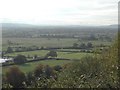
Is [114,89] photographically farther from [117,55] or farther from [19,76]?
[19,76]

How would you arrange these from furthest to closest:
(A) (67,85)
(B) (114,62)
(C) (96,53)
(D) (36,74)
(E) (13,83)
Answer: (D) (36,74)
(C) (96,53)
(E) (13,83)
(B) (114,62)
(A) (67,85)

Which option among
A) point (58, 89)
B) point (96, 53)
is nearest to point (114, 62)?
point (58, 89)

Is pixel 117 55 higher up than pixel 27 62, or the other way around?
pixel 117 55

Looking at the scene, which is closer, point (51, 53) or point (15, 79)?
point (15, 79)

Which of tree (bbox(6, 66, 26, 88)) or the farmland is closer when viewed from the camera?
tree (bbox(6, 66, 26, 88))

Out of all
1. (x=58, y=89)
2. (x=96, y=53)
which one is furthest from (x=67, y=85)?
(x=96, y=53)

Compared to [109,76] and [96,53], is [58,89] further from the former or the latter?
[96,53]

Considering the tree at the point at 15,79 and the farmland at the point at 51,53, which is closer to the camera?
the tree at the point at 15,79

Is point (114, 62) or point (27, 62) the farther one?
point (27, 62)

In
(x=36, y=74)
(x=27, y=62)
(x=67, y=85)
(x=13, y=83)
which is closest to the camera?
(x=67, y=85)
